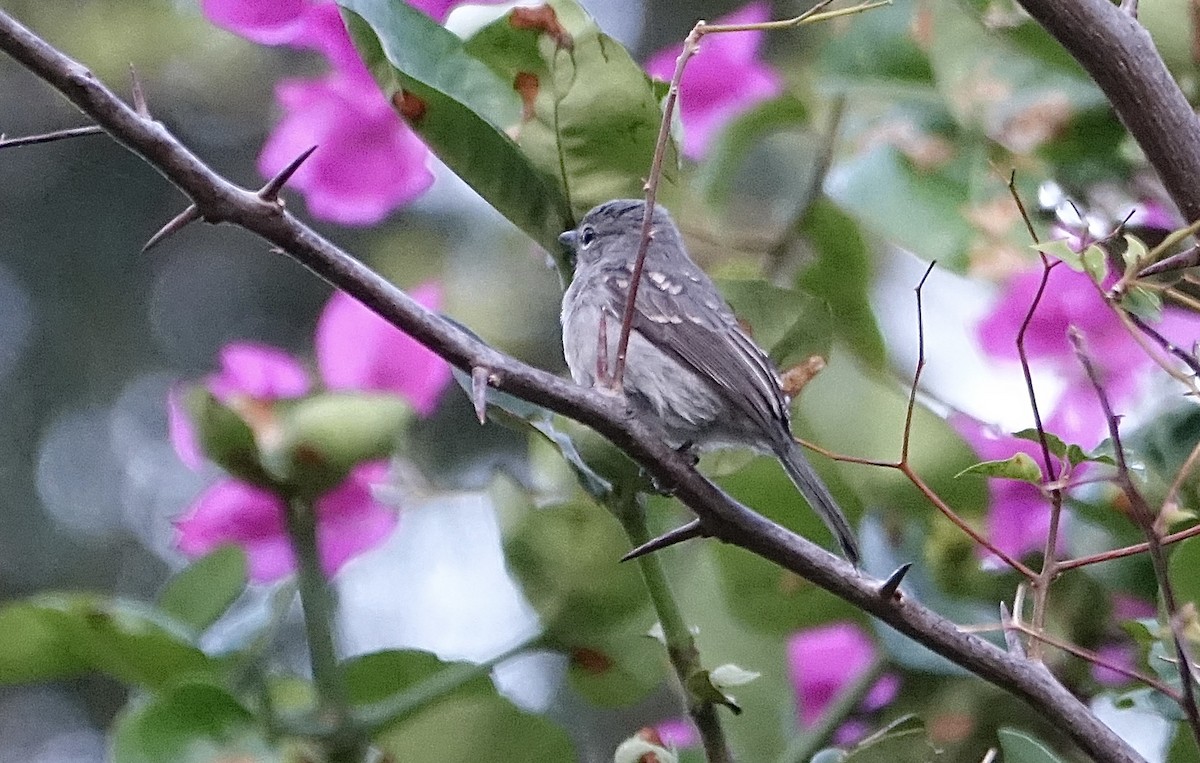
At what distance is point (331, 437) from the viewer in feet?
3.47

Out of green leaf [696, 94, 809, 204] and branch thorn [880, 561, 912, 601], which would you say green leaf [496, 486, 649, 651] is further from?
green leaf [696, 94, 809, 204]

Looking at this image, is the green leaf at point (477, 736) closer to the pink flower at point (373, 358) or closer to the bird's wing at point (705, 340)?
the pink flower at point (373, 358)

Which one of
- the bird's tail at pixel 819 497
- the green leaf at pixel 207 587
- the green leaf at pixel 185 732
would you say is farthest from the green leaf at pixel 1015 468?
the green leaf at pixel 207 587

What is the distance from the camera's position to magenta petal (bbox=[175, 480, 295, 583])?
45.9 inches

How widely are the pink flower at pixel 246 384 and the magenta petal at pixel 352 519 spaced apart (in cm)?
9

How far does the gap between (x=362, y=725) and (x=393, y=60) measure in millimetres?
466

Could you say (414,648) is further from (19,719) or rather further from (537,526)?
(19,719)

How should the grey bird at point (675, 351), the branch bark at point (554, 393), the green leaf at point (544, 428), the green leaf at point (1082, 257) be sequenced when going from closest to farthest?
the branch bark at point (554, 393) → the green leaf at point (1082, 257) → the green leaf at point (544, 428) → the grey bird at point (675, 351)

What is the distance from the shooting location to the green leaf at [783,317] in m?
A: 1.21

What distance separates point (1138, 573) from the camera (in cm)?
113

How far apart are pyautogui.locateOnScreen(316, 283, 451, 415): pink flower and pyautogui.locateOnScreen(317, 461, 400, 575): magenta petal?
0.07m

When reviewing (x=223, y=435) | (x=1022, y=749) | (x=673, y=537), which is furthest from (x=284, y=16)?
(x=1022, y=749)

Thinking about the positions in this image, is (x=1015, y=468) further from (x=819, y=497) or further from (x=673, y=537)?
(x=819, y=497)

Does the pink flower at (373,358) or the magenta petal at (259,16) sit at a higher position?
the magenta petal at (259,16)
